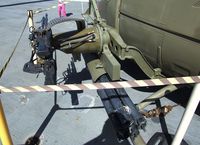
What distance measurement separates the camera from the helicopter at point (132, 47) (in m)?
3.55

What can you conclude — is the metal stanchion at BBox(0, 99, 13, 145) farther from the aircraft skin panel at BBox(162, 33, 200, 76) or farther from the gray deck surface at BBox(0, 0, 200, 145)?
the aircraft skin panel at BBox(162, 33, 200, 76)

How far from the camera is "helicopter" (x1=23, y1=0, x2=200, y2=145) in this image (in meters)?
3.55

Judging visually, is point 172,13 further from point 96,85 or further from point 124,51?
point 96,85

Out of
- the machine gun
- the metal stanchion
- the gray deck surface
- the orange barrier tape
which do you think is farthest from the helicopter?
the metal stanchion

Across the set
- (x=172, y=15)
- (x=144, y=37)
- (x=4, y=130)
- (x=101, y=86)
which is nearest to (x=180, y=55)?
(x=172, y=15)

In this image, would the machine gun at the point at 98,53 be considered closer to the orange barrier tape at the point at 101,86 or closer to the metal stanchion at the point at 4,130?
the orange barrier tape at the point at 101,86

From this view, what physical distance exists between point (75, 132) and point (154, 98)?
1340 mm

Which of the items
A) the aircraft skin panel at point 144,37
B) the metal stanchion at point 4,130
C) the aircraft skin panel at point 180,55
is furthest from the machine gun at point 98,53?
the metal stanchion at point 4,130

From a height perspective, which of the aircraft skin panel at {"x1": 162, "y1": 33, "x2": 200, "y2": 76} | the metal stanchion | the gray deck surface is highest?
the aircraft skin panel at {"x1": 162, "y1": 33, "x2": 200, "y2": 76}

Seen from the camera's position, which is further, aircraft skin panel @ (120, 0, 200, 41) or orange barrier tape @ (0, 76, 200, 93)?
aircraft skin panel @ (120, 0, 200, 41)

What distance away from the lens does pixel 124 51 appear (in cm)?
441

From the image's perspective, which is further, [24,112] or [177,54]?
[24,112]

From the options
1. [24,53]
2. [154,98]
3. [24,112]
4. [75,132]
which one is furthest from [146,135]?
[24,53]

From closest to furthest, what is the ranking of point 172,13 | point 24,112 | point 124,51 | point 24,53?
point 172,13 → point 124,51 → point 24,112 → point 24,53
